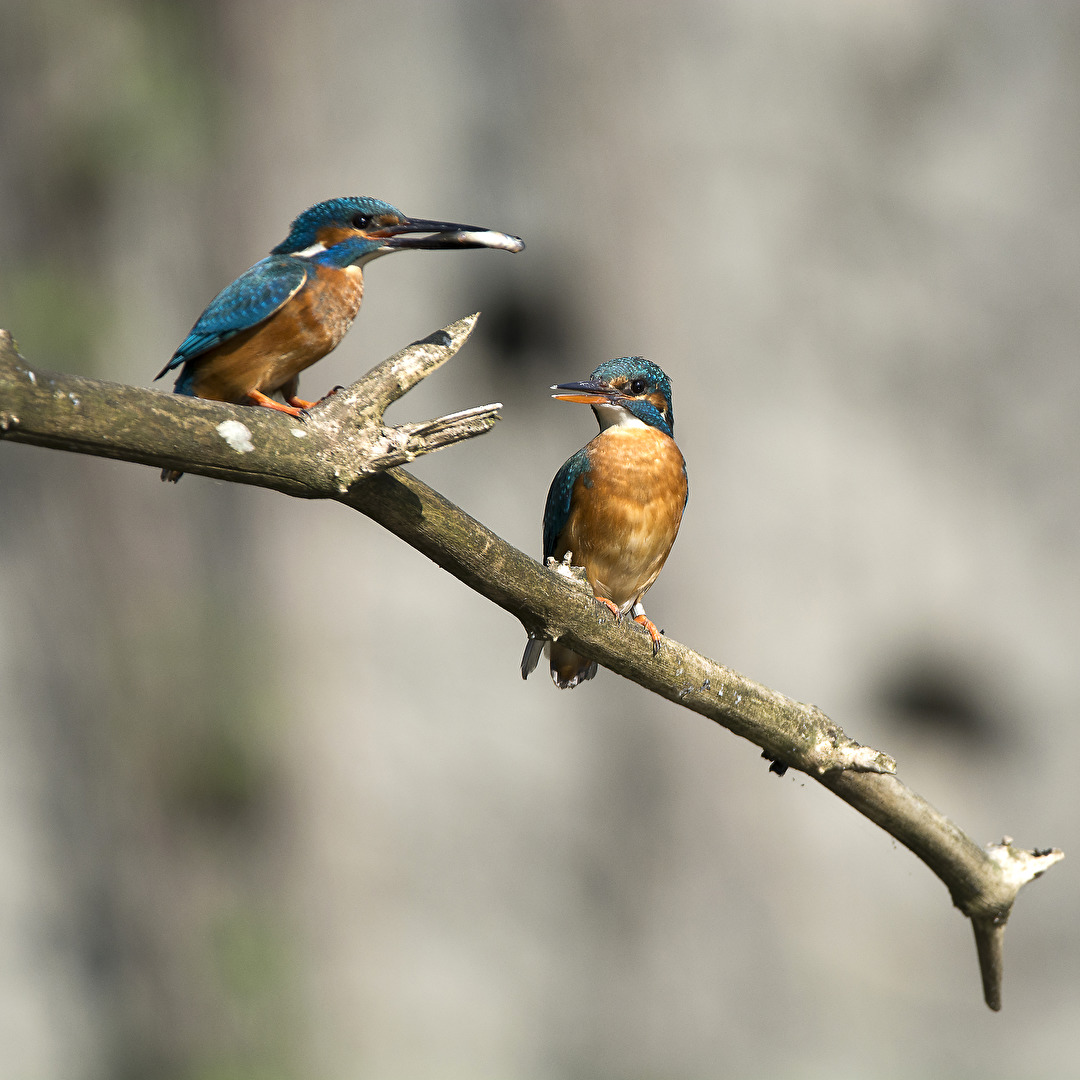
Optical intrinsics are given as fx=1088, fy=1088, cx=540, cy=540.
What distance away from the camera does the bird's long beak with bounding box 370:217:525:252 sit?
1.46 meters

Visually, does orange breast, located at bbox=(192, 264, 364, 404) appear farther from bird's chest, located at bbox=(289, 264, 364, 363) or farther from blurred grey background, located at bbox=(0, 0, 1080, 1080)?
blurred grey background, located at bbox=(0, 0, 1080, 1080)

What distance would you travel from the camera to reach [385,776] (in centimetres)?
511

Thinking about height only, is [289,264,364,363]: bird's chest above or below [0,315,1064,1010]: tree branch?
above

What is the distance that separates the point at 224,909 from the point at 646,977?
1990 mm

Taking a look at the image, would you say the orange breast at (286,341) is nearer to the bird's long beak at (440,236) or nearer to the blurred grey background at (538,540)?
the bird's long beak at (440,236)

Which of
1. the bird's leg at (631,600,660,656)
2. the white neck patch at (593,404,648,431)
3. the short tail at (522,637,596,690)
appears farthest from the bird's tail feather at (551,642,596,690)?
the white neck patch at (593,404,648,431)

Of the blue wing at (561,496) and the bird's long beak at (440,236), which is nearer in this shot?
the bird's long beak at (440,236)

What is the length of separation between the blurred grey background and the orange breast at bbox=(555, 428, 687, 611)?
2509mm

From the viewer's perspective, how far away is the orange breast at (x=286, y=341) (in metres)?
1.68

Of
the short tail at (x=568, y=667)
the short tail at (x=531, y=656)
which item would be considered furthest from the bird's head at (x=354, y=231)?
the short tail at (x=568, y=667)

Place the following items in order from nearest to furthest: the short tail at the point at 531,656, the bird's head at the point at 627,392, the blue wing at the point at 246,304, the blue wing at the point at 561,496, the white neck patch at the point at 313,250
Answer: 1. the blue wing at the point at 246,304
2. the white neck patch at the point at 313,250
3. the short tail at the point at 531,656
4. the bird's head at the point at 627,392
5. the blue wing at the point at 561,496

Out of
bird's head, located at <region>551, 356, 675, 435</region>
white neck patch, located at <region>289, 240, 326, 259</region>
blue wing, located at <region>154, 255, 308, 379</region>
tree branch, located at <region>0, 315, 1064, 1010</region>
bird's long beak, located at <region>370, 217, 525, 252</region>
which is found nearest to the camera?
tree branch, located at <region>0, 315, 1064, 1010</region>

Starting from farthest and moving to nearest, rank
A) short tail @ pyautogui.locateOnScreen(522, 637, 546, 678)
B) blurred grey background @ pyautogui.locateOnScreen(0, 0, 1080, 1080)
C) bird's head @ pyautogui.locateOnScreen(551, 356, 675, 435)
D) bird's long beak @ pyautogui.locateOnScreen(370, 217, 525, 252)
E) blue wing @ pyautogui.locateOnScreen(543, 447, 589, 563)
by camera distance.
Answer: blurred grey background @ pyautogui.locateOnScreen(0, 0, 1080, 1080)
blue wing @ pyautogui.locateOnScreen(543, 447, 589, 563)
bird's head @ pyautogui.locateOnScreen(551, 356, 675, 435)
short tail @ pyautogui.locateOnScreen(522, 637, 546, 678)
bird's long beak @ pyautogui.locateOnScreen(370, 217, 525, 252)

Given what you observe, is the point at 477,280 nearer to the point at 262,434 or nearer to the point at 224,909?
the point at 224,909
